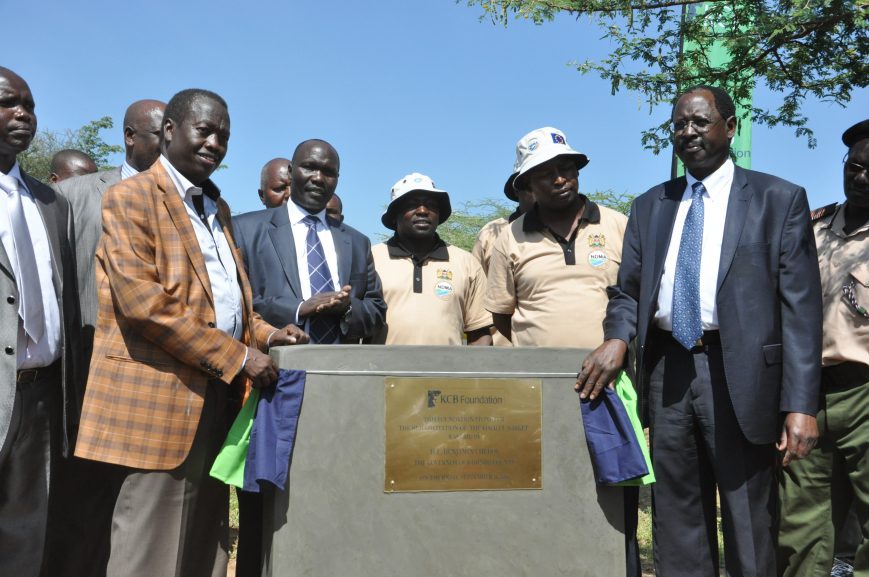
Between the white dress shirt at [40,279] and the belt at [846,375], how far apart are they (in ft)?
11.6

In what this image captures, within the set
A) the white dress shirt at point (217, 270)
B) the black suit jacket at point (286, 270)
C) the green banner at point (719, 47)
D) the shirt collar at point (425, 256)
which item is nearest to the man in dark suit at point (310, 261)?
the black suit jacket at point (286, 270)

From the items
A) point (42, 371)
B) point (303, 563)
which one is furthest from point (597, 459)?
point (42, 371)

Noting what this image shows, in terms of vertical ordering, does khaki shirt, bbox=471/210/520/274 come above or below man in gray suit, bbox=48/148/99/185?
below

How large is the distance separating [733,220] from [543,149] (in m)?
1.09

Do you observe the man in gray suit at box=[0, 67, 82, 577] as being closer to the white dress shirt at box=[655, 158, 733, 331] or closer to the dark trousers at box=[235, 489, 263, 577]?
the dark trousers at box=[235, 489, 263, 577]

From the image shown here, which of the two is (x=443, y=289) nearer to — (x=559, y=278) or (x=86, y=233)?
(x=559, y=278)

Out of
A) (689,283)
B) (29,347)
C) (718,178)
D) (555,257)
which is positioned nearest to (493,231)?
(555,257)

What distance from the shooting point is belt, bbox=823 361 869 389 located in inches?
148

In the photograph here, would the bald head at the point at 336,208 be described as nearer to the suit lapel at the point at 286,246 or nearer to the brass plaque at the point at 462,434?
the suit lapel at the point at 286,246

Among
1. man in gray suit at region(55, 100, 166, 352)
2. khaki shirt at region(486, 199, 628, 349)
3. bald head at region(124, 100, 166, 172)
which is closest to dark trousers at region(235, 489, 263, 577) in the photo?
man in gray suit at region(55, 100, 166, 352)

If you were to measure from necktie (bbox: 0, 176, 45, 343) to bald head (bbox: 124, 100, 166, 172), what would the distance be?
1036 mm

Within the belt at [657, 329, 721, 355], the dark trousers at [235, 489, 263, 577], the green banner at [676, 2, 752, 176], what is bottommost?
the dark trousers at [235, 489, 263, 577]

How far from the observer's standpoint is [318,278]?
404 centimetres

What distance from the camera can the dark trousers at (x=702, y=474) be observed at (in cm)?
329
